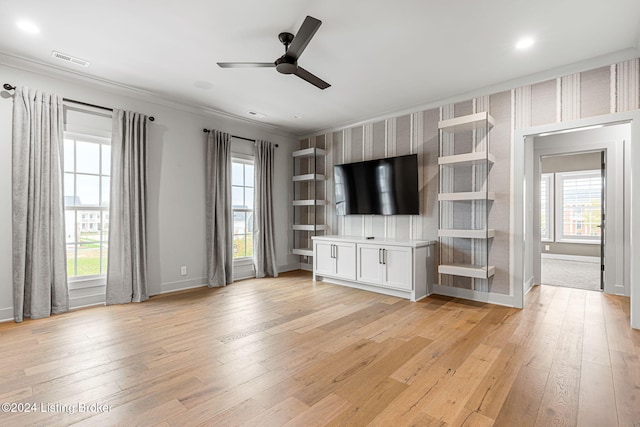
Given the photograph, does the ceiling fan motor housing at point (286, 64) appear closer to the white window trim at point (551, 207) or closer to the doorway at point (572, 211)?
the doorway at point (572, 211)

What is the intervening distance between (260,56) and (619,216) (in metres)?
5.23

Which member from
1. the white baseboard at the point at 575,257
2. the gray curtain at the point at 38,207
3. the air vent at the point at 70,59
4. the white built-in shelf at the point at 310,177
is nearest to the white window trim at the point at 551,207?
the white baseboard at the point at 575,257

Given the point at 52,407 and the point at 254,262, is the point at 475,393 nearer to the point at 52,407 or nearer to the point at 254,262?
the point at 52,407

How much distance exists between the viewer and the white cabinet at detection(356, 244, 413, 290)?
4117 millimetres

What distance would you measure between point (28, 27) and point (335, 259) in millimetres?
4280

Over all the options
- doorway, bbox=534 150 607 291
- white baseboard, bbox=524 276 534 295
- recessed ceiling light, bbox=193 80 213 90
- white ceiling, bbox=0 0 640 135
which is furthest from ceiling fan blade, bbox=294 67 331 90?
doorway, bbox=534 150 607 291

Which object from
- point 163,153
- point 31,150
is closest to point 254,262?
point 163,153

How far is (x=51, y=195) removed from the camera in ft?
11.3

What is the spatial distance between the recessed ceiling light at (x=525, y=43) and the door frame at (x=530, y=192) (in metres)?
1.01

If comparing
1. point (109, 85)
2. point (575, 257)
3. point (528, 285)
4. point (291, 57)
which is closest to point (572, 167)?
point (575, 257)

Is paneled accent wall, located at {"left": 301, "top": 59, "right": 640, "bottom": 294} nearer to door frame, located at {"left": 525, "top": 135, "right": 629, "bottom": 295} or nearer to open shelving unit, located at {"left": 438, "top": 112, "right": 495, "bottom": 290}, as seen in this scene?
open shelving unit, located at {"left": 438, "top": 112, "right": 495, "bottom": 290}

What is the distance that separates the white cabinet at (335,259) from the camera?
4.75 meters

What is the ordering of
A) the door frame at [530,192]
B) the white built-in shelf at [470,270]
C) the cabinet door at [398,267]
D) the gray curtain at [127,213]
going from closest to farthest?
the door frame at [530,192] → the white built-in shelf at [470,270] → the gray curtain at [127,213] → the cabinet door at [398,267]

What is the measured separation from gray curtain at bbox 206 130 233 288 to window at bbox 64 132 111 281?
133cm
